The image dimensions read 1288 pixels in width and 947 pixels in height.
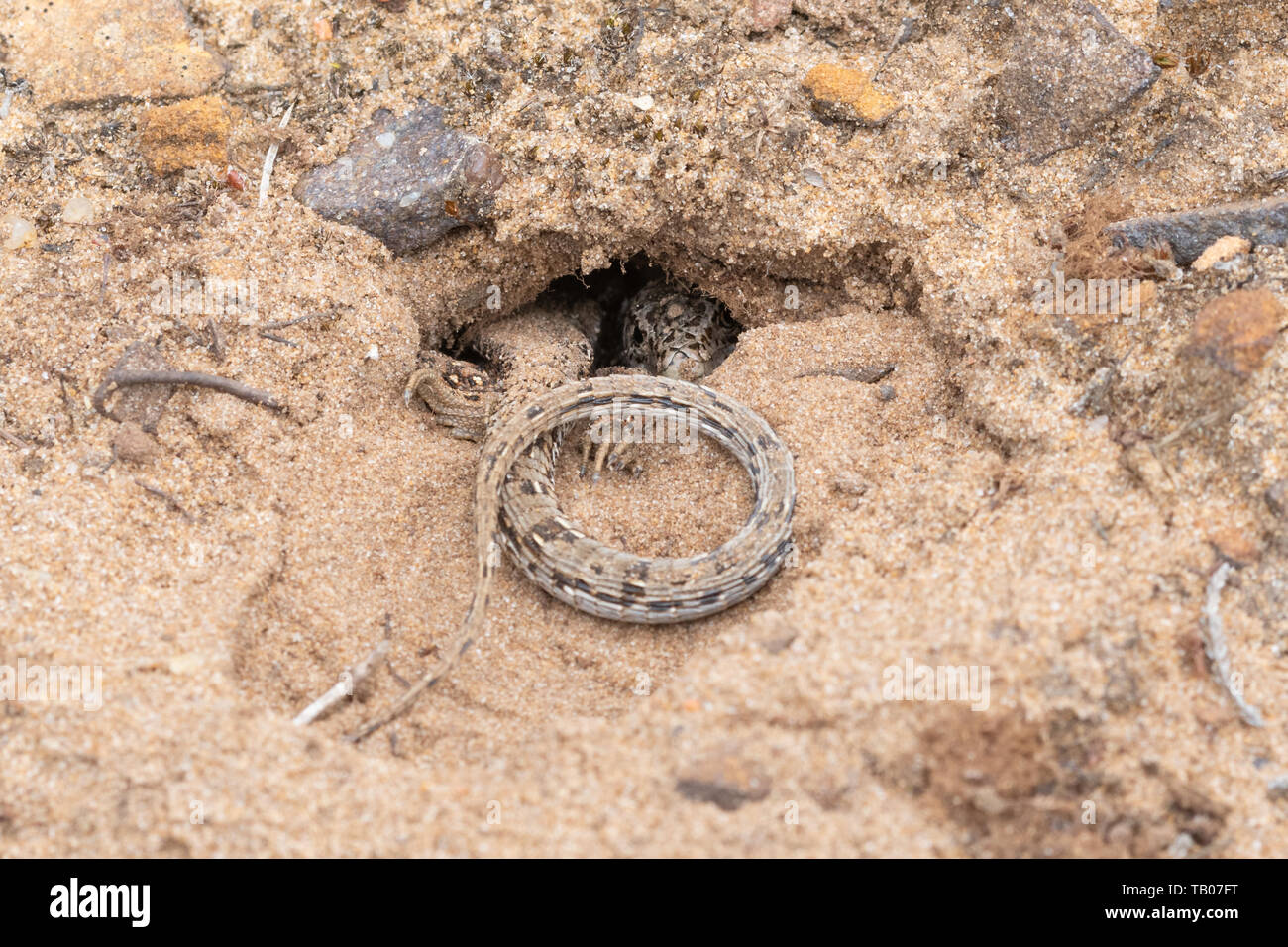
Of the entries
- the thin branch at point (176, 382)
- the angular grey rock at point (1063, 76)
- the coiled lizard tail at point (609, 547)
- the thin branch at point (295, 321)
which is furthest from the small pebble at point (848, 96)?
the thin branch at point (176, 382)

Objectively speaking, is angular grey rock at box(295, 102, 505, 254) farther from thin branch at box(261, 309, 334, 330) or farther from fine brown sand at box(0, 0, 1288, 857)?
thin branch at box(261, 309, 334, 330)

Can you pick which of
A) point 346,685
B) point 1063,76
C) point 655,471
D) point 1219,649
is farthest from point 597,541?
point 1063,76

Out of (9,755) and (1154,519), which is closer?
(9,755)

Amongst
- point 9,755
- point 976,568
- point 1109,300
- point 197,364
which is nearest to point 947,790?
point 976,568

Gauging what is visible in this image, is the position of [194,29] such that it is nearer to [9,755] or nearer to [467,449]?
[467,449]

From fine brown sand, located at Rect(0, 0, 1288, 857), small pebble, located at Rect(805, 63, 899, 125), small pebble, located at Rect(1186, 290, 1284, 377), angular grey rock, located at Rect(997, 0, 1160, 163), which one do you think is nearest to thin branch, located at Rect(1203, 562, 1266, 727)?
fine brown sand, located at Rect(0, 0, 1288, 857)

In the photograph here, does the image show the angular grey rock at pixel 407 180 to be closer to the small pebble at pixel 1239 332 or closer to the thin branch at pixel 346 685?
the thin branch at pixel 346 685
